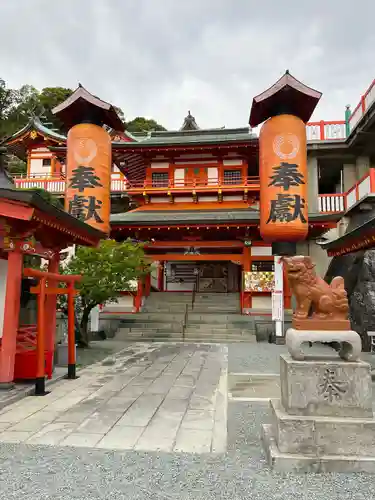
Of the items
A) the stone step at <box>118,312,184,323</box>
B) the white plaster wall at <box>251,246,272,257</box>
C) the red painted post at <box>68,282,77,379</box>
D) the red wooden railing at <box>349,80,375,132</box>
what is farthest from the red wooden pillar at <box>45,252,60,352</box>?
the red wooden railing at <box>349,80,375,132</box>

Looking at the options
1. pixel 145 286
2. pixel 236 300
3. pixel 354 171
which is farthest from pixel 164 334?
pixel 354 171

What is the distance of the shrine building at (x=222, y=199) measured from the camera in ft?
50.0

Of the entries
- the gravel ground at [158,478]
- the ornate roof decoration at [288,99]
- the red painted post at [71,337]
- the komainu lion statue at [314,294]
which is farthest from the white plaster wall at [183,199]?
the gravel ground at [158,478]

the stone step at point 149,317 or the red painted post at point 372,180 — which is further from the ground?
the red painted post at point 372,180

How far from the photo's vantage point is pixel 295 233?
1202 centimetres

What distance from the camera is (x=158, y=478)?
3.35 meters

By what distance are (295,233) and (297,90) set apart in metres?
4.60

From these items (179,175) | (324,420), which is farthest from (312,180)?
(324,420)

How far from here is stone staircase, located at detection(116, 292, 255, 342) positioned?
13633mm

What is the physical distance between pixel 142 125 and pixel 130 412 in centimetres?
4536

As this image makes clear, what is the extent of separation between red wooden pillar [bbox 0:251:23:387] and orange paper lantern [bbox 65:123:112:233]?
19.5 ft

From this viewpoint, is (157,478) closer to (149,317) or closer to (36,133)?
(149,317)

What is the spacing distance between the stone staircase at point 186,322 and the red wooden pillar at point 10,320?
7.52 metres

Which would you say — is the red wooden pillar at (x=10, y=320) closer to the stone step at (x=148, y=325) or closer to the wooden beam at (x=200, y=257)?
the stone step at (x=148, y=325)
